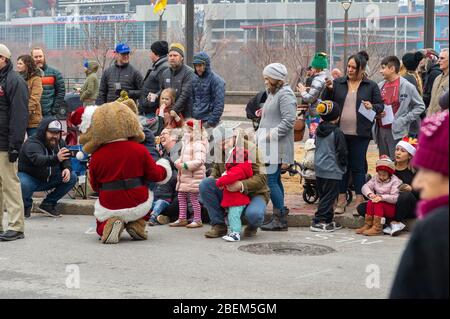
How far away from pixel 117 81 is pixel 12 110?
368 cm

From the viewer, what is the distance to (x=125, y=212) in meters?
9.46

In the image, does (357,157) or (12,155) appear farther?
(357,157)

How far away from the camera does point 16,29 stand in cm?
8925

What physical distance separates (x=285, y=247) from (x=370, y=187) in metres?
1.38

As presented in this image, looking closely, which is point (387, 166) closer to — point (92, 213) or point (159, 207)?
point (159, 207)

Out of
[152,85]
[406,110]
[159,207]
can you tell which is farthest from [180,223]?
[406,110]

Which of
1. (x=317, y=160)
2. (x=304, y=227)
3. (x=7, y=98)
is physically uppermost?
(x=7, y=98)

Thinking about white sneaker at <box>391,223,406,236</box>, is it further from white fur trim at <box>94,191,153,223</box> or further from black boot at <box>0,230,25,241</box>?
black boot at <box>0,230,25,241</box>

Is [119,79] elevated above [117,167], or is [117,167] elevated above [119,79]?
[119,79]

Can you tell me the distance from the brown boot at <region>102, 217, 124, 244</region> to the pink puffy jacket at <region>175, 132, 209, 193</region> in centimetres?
127

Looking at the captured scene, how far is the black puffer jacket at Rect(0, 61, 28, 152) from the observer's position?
9.38m

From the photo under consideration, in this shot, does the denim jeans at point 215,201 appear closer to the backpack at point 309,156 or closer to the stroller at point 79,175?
the backpack at point 309,156
